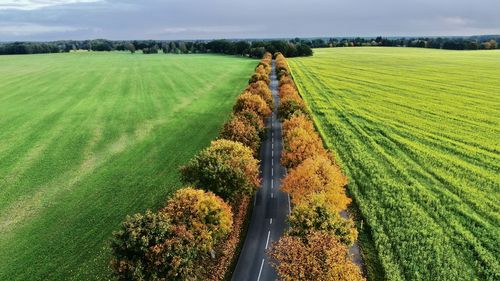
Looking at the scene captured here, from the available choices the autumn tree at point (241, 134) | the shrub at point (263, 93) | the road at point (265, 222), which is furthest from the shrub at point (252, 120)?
the shrub at point (263, 93)

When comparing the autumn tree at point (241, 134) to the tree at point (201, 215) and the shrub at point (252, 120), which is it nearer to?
the shrub at point (252, 120)

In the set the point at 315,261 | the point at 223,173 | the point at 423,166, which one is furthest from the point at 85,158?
the point at 423,166

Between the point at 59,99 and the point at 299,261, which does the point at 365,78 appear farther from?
the point at 299,261

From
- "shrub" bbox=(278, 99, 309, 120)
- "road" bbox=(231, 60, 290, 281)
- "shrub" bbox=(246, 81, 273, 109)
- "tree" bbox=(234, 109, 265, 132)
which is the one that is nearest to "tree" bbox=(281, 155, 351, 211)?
"road" bbox=(231, 60, 290, 281)

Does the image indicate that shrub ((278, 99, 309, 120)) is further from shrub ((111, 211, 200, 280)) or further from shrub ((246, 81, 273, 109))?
shrub ((111, 211, 200, 280))

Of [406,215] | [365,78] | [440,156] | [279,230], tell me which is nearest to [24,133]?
[279,230]

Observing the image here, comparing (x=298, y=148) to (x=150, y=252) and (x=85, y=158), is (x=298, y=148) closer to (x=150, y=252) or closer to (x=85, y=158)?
(x=150, y=252)
